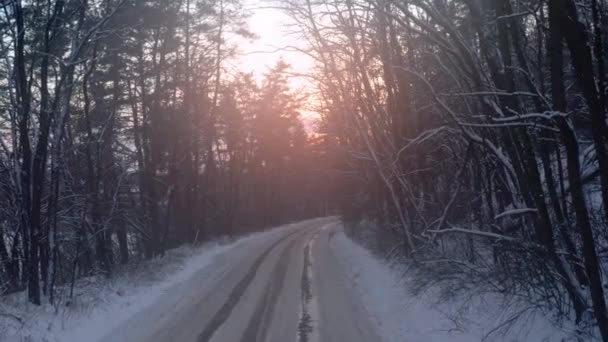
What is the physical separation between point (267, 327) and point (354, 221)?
24.4 metres

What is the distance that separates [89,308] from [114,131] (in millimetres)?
15171

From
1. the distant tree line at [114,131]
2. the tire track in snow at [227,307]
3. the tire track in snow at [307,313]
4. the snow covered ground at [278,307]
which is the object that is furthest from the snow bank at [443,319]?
the distant tree line at [114,131]

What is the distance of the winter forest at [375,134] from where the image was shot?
22.4 ft

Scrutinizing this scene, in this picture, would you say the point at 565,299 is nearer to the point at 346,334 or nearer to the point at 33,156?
the point at 346,334

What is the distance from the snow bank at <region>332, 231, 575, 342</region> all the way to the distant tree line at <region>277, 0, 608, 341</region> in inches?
11.3

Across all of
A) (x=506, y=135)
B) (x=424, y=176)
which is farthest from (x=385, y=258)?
(x=506, y=135)

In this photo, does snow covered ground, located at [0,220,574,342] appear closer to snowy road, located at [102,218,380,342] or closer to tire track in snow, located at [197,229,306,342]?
snowy road, located at [102,218,380,342]

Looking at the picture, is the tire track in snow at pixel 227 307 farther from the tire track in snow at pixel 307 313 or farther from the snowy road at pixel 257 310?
the tire track in snow at pixel 307 313

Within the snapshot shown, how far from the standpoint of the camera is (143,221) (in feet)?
88.9

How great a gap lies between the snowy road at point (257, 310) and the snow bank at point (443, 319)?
1.29 feet

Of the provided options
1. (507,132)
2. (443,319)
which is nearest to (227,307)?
(443,319)

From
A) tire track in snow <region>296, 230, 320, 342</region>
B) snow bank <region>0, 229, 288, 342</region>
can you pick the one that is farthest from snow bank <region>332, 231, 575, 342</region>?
snow bank <region>0, 229, 288, 342</region>

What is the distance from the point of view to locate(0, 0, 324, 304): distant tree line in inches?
504

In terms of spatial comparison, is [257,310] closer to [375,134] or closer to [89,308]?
[89,308]
